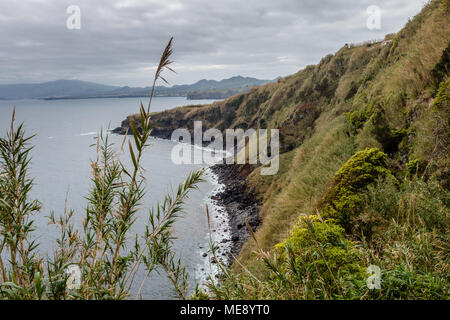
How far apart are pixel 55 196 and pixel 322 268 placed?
145 feet

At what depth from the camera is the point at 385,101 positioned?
10.5m

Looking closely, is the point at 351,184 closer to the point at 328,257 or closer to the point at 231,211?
the point at 328,257

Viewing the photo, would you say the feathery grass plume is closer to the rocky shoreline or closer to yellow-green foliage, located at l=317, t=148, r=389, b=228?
yellow-green foliage, located at l=317, t=148, r=389, b=228

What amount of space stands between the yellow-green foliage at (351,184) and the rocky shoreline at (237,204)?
638 inches

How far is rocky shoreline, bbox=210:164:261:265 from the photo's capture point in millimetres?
25906

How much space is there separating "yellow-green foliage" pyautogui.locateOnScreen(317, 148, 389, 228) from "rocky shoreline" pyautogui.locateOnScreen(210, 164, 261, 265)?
1620 centimetres

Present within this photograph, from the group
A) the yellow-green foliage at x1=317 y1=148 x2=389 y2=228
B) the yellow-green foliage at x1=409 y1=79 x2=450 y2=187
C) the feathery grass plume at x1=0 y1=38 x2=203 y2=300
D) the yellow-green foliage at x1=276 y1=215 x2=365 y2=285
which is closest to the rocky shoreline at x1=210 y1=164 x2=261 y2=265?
the yellow-green foliage at x1=317 y1=148 x2=389 y2=228

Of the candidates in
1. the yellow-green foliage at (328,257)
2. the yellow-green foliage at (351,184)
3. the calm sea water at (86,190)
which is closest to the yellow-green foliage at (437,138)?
the yellow-green foliage at (351,184)

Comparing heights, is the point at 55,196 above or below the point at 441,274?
below

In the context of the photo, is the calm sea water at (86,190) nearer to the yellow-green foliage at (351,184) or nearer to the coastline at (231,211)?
the coastline at (231,211)

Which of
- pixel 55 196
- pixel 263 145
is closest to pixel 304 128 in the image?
pixel 263 145

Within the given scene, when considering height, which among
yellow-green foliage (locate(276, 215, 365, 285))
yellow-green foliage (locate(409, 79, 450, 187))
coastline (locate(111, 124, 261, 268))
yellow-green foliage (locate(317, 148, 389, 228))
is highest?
yellow-green foliage (locate(409, 79, 450, 187))

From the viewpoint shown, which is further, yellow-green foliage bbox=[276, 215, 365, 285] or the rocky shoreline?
the rocky shoreline
